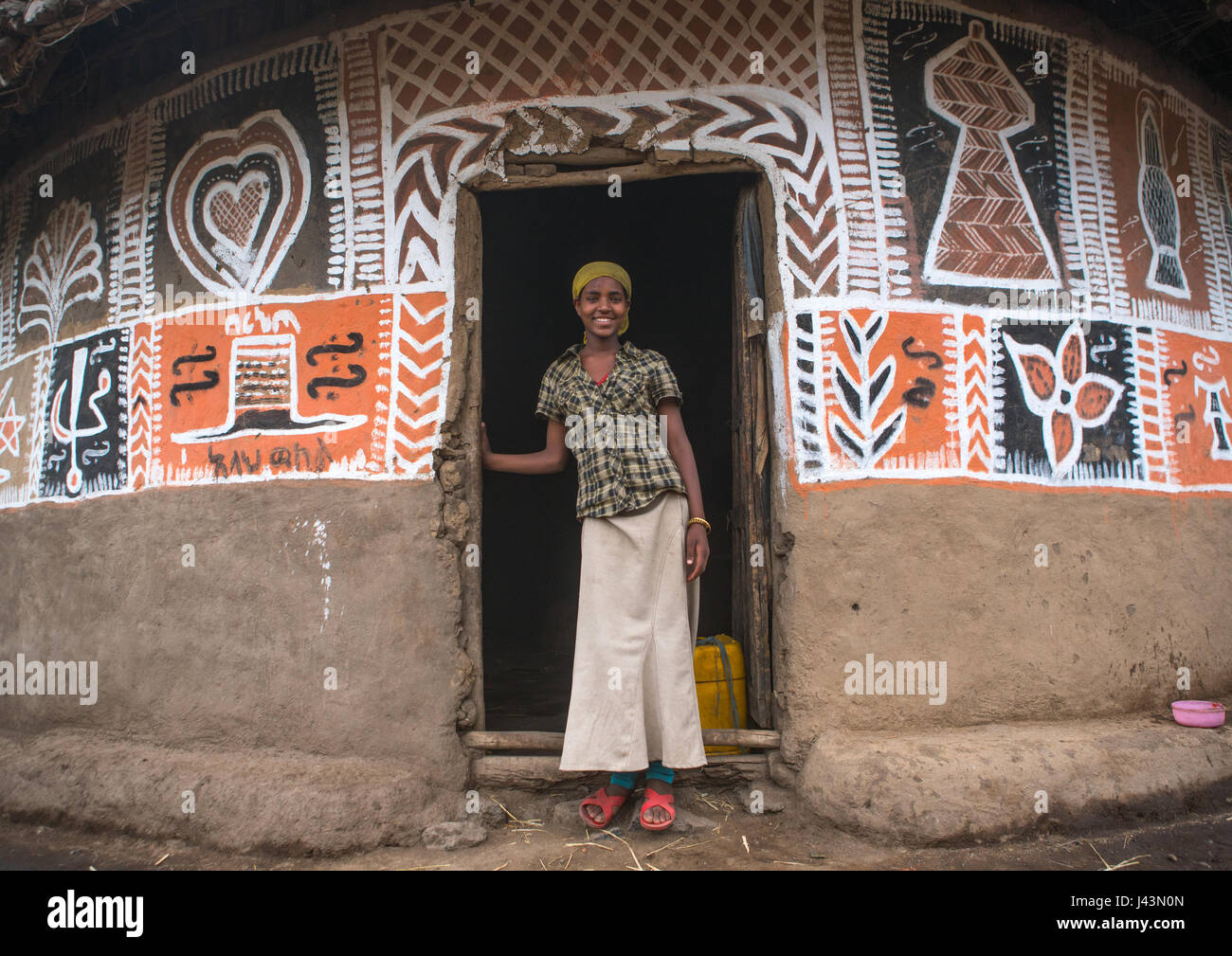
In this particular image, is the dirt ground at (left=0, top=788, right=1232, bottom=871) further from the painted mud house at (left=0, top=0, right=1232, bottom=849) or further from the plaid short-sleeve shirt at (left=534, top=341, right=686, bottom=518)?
the plaid short-sleeve shirt at (left=534, top=341, right=686, bottom=518)

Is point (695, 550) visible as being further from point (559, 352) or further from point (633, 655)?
point (559, 352)

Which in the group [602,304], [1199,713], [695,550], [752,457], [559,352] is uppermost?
[559,352]

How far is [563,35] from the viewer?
12.1 feet

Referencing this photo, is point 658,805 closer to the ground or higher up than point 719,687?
closer to the ground

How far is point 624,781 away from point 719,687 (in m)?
0.60

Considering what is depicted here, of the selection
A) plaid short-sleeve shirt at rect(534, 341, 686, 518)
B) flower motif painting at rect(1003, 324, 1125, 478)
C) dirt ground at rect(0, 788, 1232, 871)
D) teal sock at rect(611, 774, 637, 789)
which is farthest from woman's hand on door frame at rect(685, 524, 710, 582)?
flower motif painting at rect(1003, 324, 1125, 478)

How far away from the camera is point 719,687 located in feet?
12.1

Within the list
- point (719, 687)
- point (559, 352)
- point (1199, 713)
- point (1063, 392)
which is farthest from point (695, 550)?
point (559, 352)

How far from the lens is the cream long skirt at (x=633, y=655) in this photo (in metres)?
3.23

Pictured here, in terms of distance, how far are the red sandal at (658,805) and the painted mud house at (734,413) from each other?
36 centimetres

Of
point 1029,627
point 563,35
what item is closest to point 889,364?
point 1029,627

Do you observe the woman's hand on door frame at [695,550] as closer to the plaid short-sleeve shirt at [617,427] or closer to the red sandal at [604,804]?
the plaid short-sleeve shirt at [617,427]

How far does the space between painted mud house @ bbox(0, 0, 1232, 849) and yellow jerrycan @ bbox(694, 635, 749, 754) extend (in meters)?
0.09
